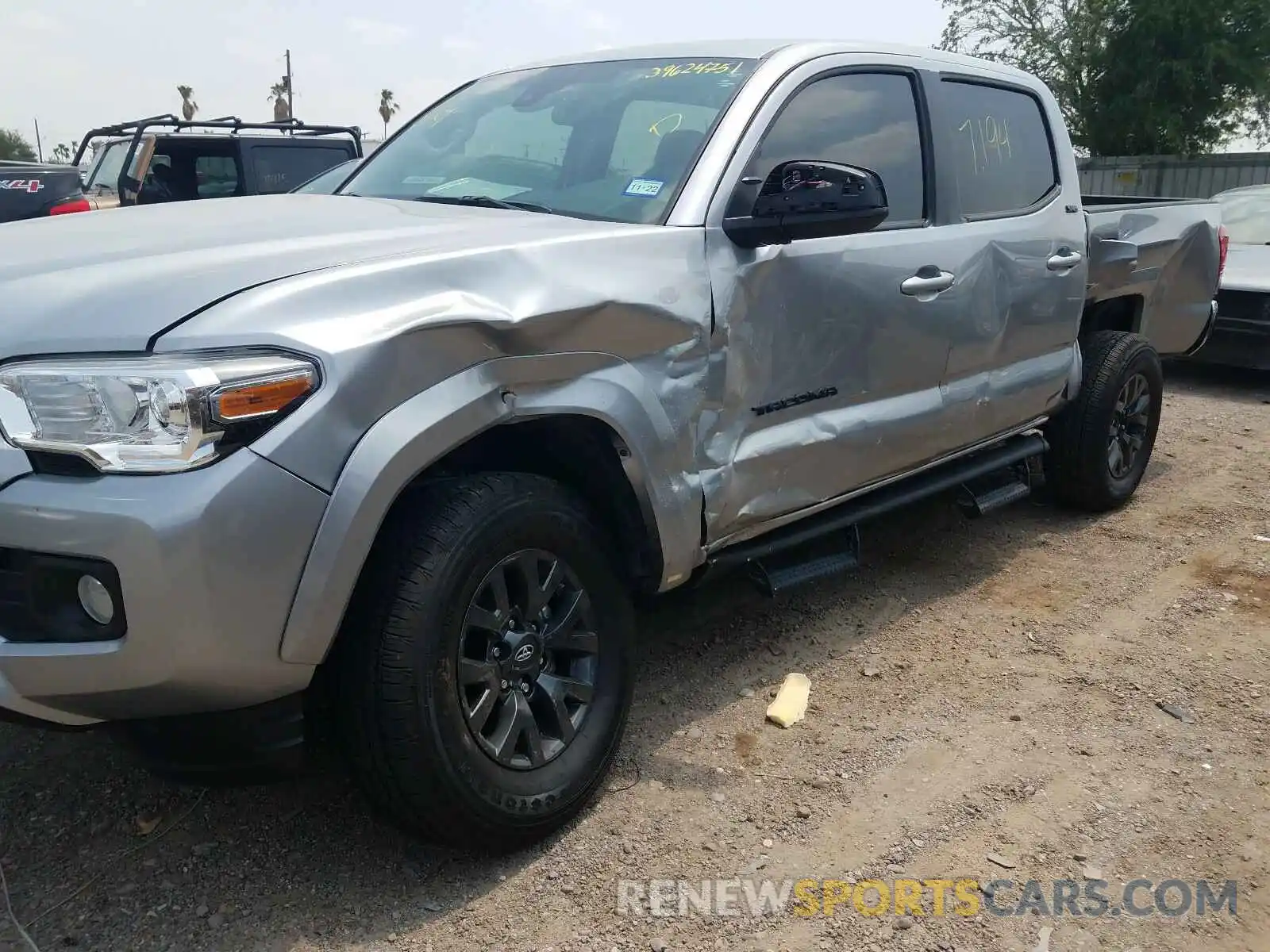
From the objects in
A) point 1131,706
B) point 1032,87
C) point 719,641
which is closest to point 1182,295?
point 1032,87

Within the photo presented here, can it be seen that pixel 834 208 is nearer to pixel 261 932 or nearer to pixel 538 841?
pixel 538 841

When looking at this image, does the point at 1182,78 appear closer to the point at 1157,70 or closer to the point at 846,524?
the point at 1157,70

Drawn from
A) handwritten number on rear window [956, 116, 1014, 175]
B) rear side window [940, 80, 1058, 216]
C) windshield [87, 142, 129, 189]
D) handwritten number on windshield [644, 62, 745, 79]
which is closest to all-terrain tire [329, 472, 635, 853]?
handwritten number on windshield [644, 62, 745, 79]

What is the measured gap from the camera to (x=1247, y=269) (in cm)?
822

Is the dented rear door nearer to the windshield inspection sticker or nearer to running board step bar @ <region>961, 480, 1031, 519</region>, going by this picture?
running board step bar @ <region>961, 480, 1031, 519</region>

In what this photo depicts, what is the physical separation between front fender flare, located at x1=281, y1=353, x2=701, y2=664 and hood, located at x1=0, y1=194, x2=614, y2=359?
32 centimetres

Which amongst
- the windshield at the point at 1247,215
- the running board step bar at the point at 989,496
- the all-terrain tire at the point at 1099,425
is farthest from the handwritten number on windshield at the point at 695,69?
the windshield at the point at 1247,215

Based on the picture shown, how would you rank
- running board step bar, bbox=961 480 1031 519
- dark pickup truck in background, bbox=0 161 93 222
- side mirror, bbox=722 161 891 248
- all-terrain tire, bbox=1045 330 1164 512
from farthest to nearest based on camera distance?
dark pickup truck in background, bbox=0 161 93 222 → all-terrain tire, bbox=1045 330 1164 512 → running board step bar, bbox=961 480 1031 519 → side mirror, bbox=722 161 891 248

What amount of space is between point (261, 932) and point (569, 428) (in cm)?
125

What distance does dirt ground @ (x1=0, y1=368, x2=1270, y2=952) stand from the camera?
2.33 m

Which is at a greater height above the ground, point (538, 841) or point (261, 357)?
point (261, 357)

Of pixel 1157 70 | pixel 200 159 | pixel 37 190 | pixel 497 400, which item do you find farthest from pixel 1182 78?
pixel 497 400

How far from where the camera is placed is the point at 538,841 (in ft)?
8.38

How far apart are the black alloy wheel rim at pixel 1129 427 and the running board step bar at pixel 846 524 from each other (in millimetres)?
763
